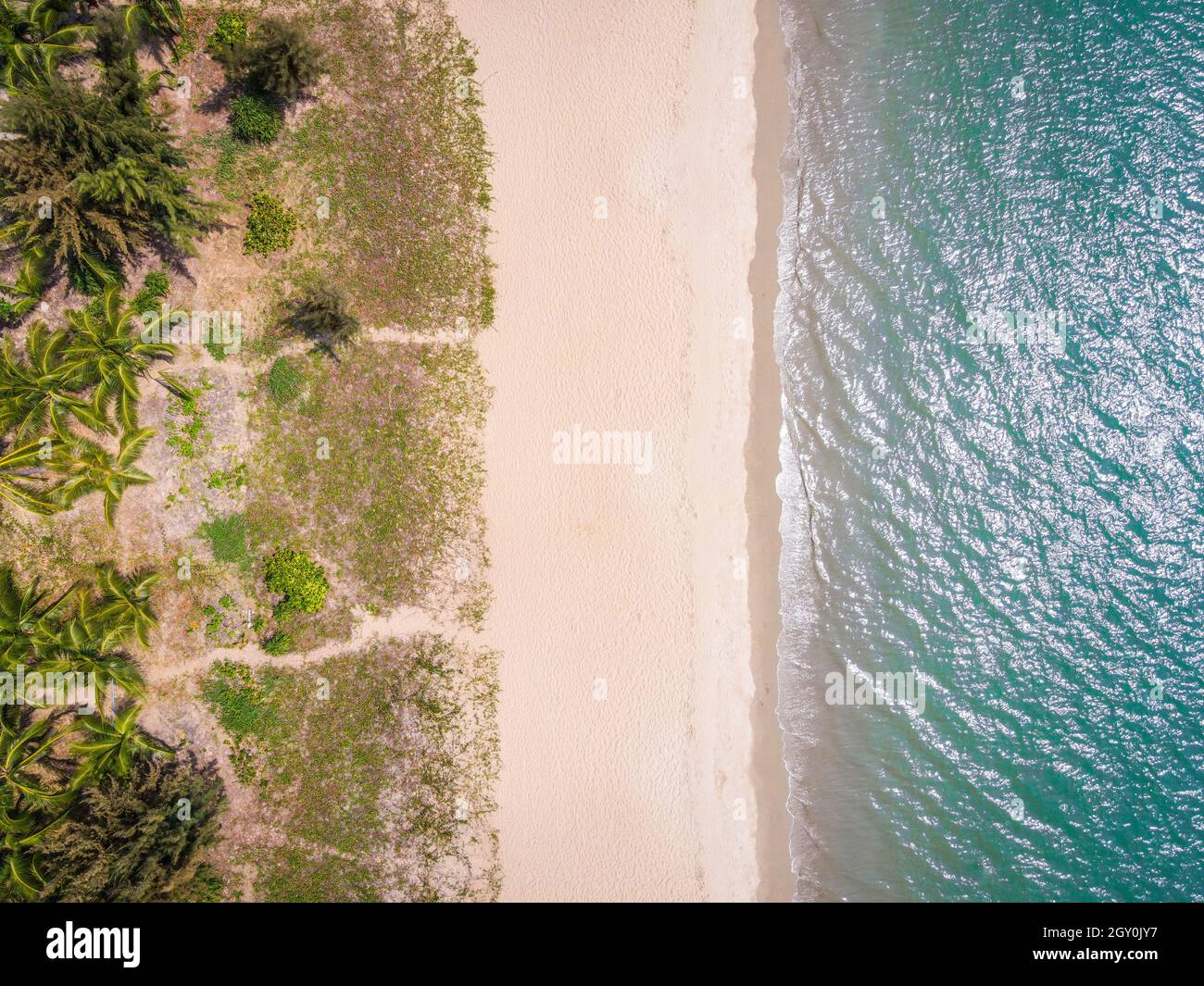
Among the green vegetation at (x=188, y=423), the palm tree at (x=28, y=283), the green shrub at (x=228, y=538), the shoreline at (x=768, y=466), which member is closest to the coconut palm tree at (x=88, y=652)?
the green shrub at (x=228, y=538)

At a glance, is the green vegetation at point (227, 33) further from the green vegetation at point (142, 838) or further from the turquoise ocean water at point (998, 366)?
the green vegetation at point (142, 838)

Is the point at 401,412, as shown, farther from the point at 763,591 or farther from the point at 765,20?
the point at 765,20

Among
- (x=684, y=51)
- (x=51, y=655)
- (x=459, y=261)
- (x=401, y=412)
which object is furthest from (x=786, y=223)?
(x=51, y=655)

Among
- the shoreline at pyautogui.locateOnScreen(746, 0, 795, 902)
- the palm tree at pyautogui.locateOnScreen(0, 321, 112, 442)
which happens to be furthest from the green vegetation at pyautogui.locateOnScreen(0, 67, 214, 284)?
the shoreline at pyautogui.locateOnScreen(746, 0, 795, 902)

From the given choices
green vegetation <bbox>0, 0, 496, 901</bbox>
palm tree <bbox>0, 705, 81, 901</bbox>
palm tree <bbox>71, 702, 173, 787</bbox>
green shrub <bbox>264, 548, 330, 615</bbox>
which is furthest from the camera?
green shrub <bbox>264, 548, 330, 615</bbox>

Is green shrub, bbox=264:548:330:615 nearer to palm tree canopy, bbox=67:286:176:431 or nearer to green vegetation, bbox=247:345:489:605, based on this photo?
green vegetation, bbox=247:345:489:605
